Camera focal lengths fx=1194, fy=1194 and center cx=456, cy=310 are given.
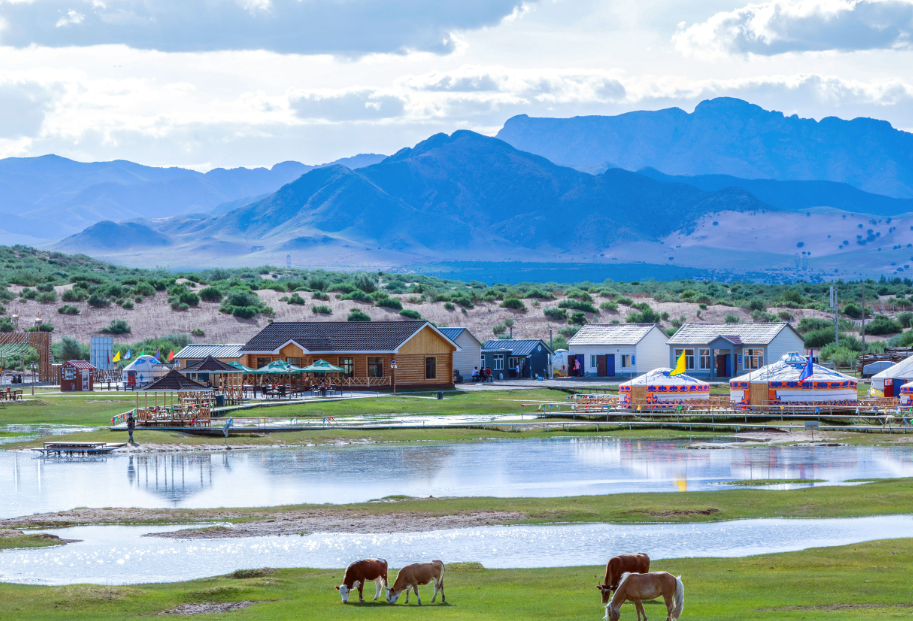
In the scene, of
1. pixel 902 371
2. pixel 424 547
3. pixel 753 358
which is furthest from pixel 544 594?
pixel 753 358

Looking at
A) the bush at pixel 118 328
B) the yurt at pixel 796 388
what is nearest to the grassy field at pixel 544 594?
the yurt at pixel 796 388

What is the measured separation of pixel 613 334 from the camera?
8719 cm

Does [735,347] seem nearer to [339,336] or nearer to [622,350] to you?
[622,350]

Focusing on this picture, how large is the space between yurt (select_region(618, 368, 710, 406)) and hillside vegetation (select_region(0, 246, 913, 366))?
43514 millimetres

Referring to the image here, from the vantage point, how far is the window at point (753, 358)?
8100 centimetres

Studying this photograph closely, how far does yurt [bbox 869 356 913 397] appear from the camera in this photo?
58688 millimetres

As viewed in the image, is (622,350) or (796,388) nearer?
(796,388)

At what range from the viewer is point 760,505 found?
29078mm

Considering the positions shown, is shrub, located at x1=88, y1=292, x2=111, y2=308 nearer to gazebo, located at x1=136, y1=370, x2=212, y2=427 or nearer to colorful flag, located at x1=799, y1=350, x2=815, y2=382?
gazebo, located at x1=136, y1=370, x2=212, y2=427

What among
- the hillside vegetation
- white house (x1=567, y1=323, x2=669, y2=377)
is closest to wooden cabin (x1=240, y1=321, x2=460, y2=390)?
white house (x1=567, y1=323, x2=669, y2=377)

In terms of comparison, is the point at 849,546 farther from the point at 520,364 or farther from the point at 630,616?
the point at 520,364

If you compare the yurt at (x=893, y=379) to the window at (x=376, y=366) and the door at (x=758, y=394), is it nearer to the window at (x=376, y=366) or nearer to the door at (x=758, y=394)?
the door at (x=758, y=394)

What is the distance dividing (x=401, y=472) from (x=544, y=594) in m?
18.7

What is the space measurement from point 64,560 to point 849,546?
607 inches
